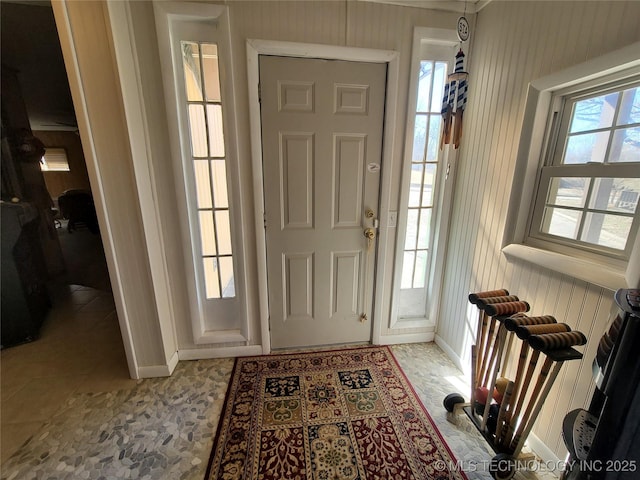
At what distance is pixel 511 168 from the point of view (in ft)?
4.93

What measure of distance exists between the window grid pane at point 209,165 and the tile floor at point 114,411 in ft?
2.40

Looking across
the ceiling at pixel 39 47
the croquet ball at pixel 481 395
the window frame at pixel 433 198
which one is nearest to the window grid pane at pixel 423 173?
the window frame at pixel 433 198

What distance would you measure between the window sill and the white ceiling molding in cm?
160

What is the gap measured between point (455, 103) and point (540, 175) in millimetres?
742

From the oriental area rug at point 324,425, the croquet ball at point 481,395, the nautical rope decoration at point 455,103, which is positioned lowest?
the oriental area rug at point 324,425

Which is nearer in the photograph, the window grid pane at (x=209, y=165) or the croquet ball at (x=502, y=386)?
the croquet ball at (x=502, y=386)

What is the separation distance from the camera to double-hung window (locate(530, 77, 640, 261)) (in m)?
1.07

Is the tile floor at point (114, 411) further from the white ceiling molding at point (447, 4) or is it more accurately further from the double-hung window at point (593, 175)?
the white ceiling molding at point (447, 4)

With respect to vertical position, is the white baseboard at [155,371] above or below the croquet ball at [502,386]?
below

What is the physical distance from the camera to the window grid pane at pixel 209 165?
5.46ft

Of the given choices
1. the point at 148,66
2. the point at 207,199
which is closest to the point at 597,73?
the point at 207,199

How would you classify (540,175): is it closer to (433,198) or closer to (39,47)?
(433,198)

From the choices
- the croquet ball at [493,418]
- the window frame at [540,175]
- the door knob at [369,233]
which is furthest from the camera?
the door knob at [369,233]

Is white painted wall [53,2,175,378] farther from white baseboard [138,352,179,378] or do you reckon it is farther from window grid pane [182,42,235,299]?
window grid pane [182,42,235,299]
